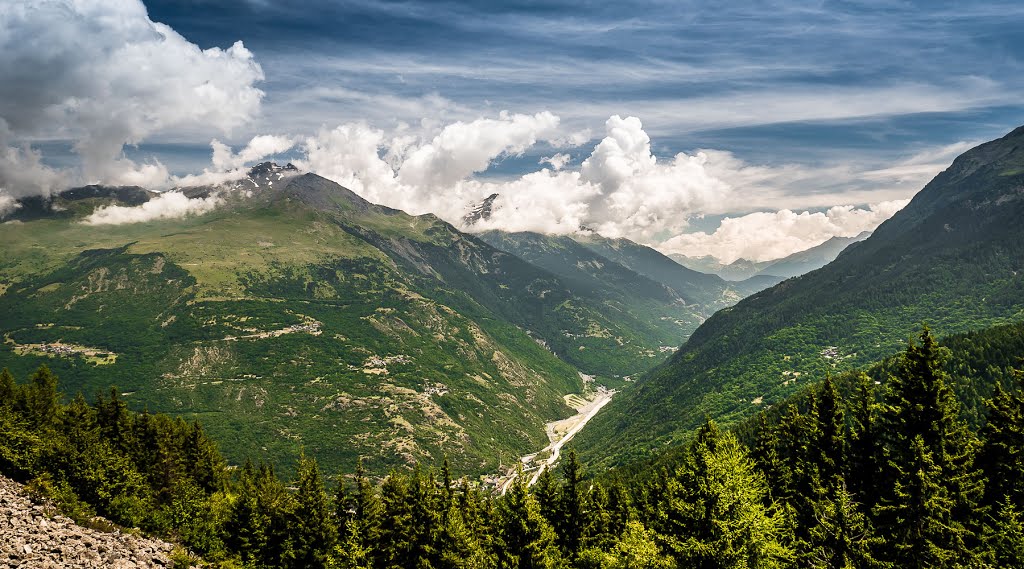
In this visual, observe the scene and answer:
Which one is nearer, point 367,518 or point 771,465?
point 367,518


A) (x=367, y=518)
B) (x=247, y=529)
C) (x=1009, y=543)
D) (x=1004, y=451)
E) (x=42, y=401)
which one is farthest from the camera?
(x=42, y=401)

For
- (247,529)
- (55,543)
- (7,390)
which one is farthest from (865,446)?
(7,390)

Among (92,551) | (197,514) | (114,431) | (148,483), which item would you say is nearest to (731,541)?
(92,551)

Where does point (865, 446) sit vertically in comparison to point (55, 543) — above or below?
above

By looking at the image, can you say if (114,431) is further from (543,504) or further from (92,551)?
(543,504)

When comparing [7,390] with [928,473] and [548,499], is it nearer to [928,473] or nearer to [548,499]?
[548,499]

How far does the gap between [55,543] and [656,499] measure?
8062 cm

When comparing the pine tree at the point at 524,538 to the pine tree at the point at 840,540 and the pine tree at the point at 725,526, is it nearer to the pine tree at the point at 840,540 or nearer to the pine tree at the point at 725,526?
the pine tree at the point at 725,526

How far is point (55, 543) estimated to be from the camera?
53281 mm

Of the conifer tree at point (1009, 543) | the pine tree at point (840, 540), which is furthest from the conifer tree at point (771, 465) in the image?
the pine tree at point (840, 540)

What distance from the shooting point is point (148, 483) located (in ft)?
307

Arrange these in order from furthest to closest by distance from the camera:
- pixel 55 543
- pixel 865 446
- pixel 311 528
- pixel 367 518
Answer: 1. pixel 367 518
2. pixel 311 528
3. pixel 865 446
4. pixel 55 543

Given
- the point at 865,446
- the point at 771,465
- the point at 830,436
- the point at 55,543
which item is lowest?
the point at 55,543

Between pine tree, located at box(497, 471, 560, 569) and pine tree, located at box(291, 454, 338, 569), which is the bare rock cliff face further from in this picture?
pine tree, located at box(497, 471, 560, 569)
